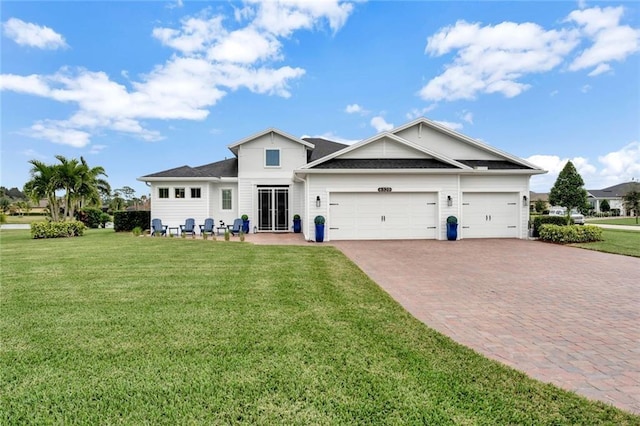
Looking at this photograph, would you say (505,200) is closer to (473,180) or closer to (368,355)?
(473,180)

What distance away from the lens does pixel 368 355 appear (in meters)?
3.43

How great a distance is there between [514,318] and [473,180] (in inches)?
467

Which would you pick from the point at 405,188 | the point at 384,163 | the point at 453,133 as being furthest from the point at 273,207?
the point at 453,133

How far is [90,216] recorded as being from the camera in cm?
2420

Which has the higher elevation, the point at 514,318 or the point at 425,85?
the point at 425,85

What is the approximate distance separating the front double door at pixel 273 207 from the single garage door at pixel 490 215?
955 centimetres

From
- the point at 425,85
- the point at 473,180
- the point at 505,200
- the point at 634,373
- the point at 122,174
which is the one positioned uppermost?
the point at 425,85

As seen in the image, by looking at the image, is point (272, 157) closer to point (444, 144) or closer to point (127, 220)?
point (127, 220)

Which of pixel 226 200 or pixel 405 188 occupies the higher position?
pixel 405 188

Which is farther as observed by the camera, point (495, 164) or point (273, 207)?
point (273, 207)

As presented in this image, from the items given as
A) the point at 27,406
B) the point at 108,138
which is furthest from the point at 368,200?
the point at 108,138

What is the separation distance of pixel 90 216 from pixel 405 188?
23414mm

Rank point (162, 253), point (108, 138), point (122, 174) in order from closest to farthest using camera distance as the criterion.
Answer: point (162, 253), point (108, 138), point (122, 174)

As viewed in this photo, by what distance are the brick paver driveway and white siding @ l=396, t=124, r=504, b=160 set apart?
25.0 ft
